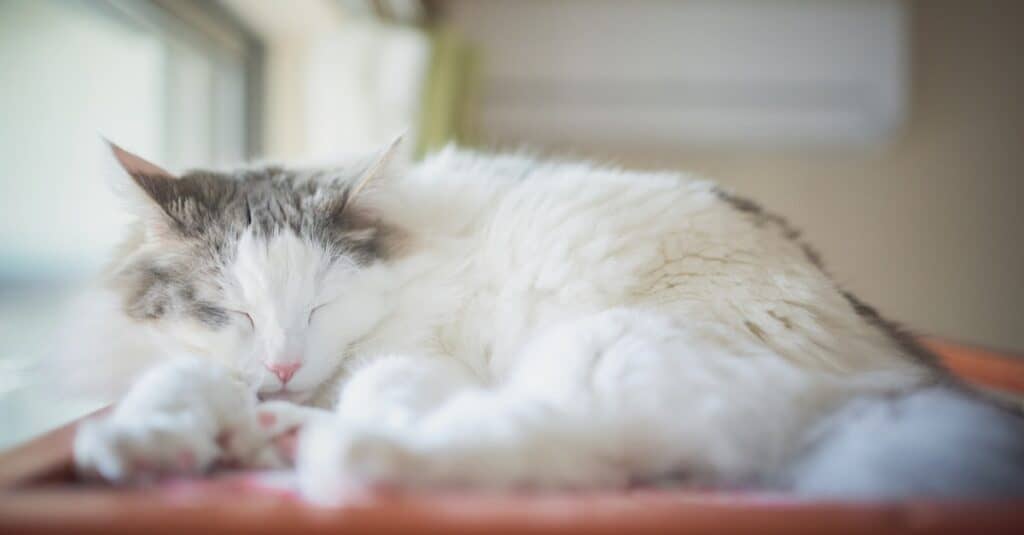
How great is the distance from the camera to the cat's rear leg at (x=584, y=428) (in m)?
0.53

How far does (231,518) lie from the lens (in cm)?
43

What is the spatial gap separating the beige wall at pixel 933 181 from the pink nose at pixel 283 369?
2.13m

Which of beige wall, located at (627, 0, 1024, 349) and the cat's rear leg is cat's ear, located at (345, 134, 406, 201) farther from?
beige wall, located at (627, 0, 1024, 349)

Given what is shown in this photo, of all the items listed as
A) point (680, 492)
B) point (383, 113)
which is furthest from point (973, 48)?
point (680, 492)

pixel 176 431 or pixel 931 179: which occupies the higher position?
pixel 931 179

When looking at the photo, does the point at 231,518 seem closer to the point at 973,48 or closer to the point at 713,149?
the point at 713,149

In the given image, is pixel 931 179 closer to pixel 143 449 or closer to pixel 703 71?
pixel 703 71

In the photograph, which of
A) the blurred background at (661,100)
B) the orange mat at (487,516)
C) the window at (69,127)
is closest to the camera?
the orange mat at (487,516)

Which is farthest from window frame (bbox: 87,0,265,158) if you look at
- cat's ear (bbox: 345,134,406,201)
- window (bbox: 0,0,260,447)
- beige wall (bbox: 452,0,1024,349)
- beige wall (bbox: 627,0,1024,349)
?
beige wall (bbox: 627,0,1024,349)

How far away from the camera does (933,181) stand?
2725mm

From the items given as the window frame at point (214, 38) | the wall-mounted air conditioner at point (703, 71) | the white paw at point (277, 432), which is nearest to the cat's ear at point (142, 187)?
the white paw at point (277, 432)

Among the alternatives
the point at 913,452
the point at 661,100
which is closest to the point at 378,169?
the point at 913,452

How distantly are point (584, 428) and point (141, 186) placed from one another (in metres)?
0.74

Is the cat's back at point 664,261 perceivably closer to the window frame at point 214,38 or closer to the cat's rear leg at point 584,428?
the cat's rear leg at point 584,428
